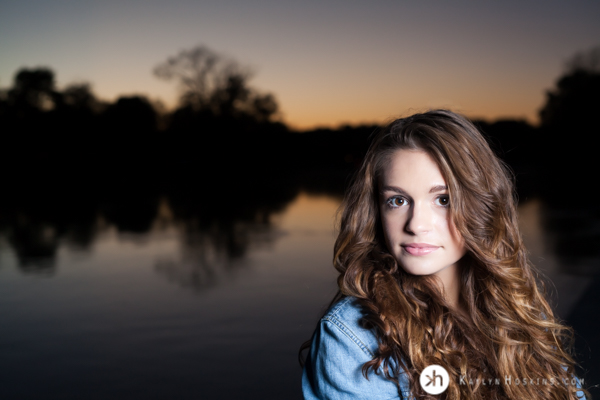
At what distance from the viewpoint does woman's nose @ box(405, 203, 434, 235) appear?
1.12 meters

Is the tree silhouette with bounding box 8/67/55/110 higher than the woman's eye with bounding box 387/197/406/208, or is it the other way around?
the tree silhouette with bounding box 8/67/55/110

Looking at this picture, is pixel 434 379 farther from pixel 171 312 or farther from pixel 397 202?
pixel 171 312

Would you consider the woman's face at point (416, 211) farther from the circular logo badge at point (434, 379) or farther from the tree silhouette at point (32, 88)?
the tree silhouette at point (32, 88)

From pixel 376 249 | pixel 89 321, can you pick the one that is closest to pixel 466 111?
pixel 376 249

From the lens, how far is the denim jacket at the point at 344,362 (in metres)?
1.01

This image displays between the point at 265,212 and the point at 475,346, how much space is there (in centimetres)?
967

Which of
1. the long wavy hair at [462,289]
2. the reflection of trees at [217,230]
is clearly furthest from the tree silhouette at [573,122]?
the long wavy hair at [462,289]

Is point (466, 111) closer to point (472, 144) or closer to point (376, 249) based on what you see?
point (472, 144)

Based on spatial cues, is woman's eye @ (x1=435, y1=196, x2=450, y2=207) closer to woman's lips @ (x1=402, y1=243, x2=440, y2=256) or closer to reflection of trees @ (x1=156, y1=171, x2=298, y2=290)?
woman's lips @ (x1=402, y1=243, x2=440, y2=256)

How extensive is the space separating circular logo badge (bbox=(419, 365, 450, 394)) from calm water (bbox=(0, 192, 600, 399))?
1.98 metres

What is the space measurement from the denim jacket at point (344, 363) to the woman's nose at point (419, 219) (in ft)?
0.69

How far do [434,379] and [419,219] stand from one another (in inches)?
13.2

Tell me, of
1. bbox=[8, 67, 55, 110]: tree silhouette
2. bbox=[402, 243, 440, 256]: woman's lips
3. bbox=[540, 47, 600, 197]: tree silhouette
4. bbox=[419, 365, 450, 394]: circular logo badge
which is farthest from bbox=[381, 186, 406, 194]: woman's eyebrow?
bbox=[8, 67, 55, 110]: tree silhouette

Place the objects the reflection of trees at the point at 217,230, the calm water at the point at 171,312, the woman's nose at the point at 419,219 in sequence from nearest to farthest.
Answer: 1. the woman's nose at the point at 419,219
2. the calm water at the point at 171,312
3. the reflection of trees at the point at 217,230
